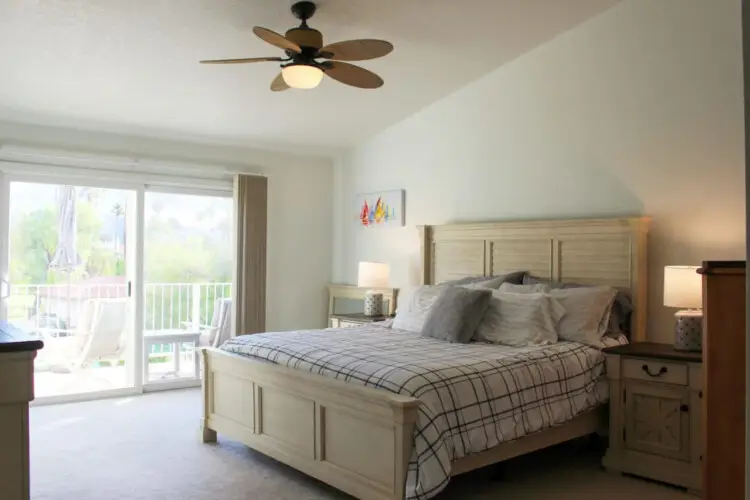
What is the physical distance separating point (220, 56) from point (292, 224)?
2437 millimetres

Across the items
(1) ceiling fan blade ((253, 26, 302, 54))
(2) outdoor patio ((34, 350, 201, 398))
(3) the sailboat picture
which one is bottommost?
(2) outdoor patio ((34, 350, 201, 398))

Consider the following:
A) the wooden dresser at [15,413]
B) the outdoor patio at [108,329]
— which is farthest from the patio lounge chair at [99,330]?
the wooden dresser at [15,413]

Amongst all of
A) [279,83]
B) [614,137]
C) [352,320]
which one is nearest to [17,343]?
[279,83]

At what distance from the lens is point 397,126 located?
601 cm

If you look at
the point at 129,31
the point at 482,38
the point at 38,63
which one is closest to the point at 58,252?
the point at 38,63

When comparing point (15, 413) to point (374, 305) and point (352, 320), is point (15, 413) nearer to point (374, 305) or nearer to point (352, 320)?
point (352, 320)

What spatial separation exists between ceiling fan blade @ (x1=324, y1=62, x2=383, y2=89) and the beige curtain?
2.56 meters

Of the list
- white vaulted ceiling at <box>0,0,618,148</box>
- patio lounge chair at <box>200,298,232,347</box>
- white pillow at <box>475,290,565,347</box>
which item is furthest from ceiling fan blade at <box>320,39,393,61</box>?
patio lounge chair at <box>200,298,232,347</box>

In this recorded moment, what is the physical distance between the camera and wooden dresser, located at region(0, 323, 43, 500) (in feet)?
6.17

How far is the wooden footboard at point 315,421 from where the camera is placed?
2898 mm

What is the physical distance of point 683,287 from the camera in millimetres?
3691

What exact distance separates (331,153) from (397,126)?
917 mm

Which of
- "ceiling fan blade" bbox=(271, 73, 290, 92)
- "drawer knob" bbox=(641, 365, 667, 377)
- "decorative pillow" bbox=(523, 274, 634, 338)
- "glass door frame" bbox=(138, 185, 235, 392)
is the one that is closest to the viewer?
"drawer knob" bbox=(641, 365, 667, 377)

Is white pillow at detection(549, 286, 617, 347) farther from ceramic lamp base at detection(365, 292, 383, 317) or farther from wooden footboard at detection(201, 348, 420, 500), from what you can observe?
ceramic lamp base at detection(365, 292, 383, 317)
